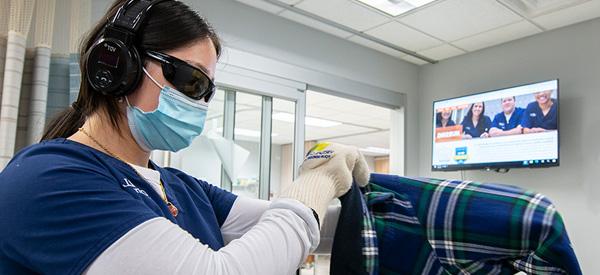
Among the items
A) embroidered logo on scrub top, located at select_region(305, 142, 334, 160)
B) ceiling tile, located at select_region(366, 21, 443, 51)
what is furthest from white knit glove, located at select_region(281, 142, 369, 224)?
ceiling tile, located at select_region(366, 21, 443, 51)

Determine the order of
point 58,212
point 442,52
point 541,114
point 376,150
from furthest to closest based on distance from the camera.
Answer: point 376,150
point 442,52
point 541,114
point 58,212

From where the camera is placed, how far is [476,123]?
306cm

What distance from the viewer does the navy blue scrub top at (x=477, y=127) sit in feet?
9.85

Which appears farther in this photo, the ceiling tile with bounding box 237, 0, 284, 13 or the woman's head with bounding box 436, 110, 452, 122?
the woman's head with bounding box 436, 110, 452, 122

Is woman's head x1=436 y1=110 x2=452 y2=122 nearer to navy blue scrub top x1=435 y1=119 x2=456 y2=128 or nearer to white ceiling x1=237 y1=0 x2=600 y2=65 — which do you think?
navy blue scrub top x1=435 y1=119 x2=456 y2=128

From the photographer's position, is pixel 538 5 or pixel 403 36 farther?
pixel 403 36

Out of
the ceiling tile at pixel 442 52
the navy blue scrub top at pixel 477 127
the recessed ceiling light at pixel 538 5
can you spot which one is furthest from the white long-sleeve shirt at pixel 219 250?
the ceiling tile at pixel 442 52

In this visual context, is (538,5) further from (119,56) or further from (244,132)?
(119,56)

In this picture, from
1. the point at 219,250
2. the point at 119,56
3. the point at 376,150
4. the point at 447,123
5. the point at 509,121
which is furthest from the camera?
the point at 376,150

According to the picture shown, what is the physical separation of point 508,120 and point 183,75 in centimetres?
256

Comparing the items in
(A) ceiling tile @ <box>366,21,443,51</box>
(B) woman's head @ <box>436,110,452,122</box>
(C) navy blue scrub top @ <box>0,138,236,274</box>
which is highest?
(A) ceiling tile @ <box>366,21,443,51</box>

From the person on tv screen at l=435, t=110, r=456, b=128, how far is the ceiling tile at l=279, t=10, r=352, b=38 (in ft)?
2.89

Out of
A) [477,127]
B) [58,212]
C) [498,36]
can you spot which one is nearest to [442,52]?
[498,36]

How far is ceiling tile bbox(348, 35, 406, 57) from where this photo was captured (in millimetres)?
3204
